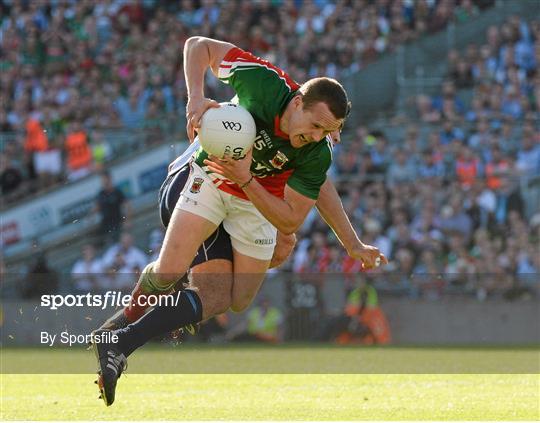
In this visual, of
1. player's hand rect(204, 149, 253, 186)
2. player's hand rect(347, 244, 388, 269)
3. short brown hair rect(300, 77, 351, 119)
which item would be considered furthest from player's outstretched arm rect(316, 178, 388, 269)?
player's hand rect(204, 149, 253, 186)

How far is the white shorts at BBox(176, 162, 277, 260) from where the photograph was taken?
805cm

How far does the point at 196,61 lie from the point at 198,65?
42 millimetres

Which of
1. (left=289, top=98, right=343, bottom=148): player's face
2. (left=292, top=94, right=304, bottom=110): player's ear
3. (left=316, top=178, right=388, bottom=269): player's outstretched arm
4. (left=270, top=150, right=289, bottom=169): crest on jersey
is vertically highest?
(left=292, top=94, right=304, bottom=110): player's ear

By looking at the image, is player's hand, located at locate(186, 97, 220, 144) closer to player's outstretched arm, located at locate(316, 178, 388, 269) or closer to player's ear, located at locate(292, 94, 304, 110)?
player's ear, located at locate(292, 94, 304, 110)

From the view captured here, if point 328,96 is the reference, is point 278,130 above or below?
below

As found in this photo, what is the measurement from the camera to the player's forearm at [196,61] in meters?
7.65

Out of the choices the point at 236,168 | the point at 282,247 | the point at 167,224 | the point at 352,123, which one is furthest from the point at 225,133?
the point at 352,123

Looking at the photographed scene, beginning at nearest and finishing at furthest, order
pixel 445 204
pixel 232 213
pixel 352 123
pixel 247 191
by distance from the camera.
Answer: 1. pixel 247 191
2. pixel 232 213
3. pixel 445 204
4. pixel 352 123

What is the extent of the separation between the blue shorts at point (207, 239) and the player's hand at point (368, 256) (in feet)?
2.86

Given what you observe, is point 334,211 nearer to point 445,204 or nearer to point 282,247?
point 282,247

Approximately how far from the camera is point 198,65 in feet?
25.8

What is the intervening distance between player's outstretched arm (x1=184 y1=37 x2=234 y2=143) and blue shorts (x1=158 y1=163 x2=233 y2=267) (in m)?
0.47

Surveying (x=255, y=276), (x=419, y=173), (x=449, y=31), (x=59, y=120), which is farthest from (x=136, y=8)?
(x=255, y=276)

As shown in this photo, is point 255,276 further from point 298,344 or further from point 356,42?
point 356,42
